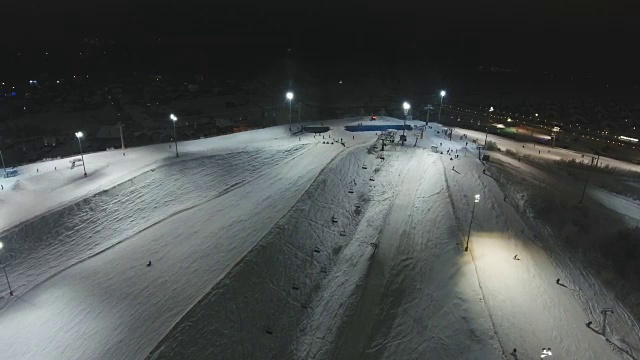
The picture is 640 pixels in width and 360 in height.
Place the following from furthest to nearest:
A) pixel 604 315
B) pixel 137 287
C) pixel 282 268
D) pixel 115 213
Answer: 1. pixel 115 213
2. pixel 282 268
3. pixel 137 287
4. pixel 604 315

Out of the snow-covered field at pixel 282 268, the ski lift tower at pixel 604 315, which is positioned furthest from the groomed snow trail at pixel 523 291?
the ski lift tower at pixel 604 315

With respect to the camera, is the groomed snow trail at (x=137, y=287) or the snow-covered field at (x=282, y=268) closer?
the groomed snow trail at (x=137, y=287)

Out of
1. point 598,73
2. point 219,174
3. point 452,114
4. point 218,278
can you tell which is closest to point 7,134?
point 219,174

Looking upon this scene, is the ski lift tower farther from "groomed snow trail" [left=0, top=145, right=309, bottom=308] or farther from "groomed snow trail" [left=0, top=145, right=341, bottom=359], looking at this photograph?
"groomed snow trail" [left=0, top=145, right=309, bottom=308]

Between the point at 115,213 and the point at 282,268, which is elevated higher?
the point at 115,213

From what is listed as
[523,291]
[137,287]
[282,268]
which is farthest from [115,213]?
Result: [523,291]

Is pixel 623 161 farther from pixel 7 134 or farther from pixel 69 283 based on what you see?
pixel 7 134

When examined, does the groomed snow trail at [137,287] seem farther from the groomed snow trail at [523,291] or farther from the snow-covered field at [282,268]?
the groomed snow trail at [523,291]

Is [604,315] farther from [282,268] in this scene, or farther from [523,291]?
[282,268]
